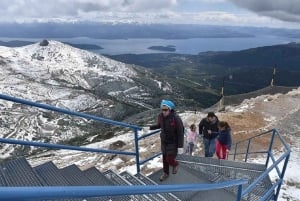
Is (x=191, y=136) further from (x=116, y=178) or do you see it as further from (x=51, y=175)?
(x=51, y=175)

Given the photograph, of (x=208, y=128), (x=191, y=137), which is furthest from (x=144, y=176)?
(x=191, y=137)

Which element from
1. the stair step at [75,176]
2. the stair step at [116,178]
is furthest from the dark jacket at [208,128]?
the stair step at [75,176]

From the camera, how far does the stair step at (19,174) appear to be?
5178 mm

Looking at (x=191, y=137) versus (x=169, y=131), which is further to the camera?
(x=191, y=137)

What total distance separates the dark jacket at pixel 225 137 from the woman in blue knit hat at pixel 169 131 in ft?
11.1

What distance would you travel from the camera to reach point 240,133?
19.2 m

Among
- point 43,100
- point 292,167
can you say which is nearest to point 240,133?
point 292,167

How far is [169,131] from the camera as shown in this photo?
7156 mm

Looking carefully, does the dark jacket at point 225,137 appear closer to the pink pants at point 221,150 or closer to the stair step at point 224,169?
the pink pants at point 221,150

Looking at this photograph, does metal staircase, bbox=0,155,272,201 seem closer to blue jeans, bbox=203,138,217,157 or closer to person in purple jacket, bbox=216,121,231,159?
person in purple jacket, bbox=216,121,231,159

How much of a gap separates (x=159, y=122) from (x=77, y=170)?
2062mm

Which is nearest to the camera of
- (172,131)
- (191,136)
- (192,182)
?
(172,131)

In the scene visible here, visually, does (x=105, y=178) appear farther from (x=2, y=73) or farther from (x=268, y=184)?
(x=2, y=73)

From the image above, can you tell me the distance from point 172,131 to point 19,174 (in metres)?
3.19
